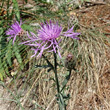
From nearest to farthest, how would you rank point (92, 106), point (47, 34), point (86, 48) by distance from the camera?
point (47, 34), point (92, 106), point (86, 48)

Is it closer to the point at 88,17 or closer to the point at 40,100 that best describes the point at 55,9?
the point at 88,17

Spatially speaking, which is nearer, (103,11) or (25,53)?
(25,53)

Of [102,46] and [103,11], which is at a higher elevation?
[103,11]

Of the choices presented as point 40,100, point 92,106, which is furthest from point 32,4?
point 92,106

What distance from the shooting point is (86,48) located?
1.89 m

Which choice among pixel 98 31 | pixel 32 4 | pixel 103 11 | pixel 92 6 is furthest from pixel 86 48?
pixel 32 4

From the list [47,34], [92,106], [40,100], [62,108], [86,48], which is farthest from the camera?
[86,48]

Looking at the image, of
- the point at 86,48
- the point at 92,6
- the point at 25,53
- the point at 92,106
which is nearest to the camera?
the point at 92,106

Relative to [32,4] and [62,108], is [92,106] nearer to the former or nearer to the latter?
[62,108]

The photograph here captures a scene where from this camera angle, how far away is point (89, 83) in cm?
169

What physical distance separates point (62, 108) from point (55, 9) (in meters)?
1.68

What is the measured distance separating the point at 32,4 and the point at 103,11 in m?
1.07

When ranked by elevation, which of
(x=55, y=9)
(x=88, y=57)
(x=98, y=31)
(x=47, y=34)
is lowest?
(x=88, y=57)

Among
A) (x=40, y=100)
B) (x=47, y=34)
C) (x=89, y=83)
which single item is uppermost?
(x=47, y=34)
